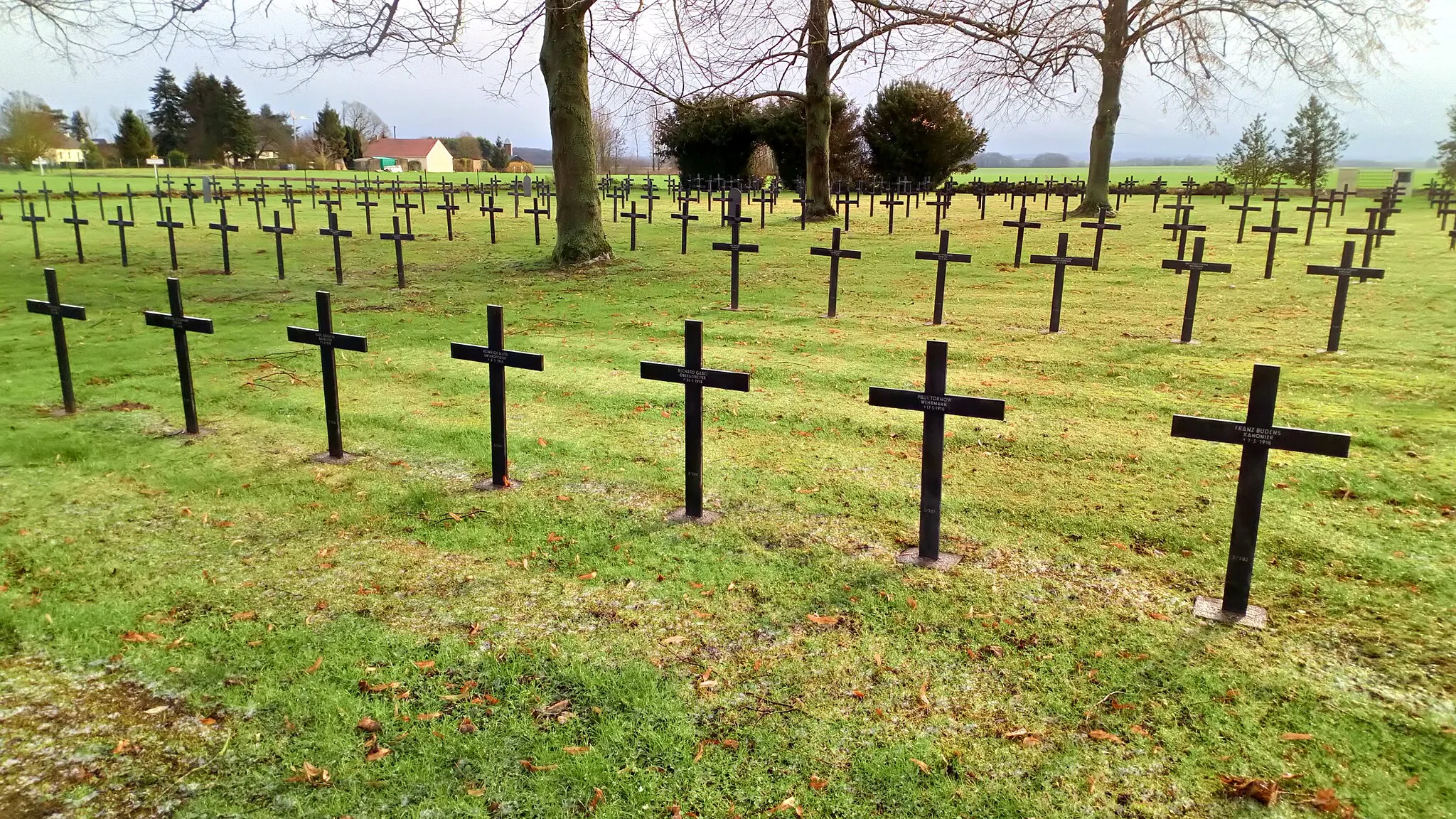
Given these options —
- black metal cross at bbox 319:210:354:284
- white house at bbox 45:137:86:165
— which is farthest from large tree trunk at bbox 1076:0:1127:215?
white house at bbox 45:137:86:165

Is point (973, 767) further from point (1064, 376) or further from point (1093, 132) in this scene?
point (1093, 132)

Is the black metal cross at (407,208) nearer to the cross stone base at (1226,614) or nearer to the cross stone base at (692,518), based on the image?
the cross stone base at (692,518)

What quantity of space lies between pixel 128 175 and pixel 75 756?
69607 mm

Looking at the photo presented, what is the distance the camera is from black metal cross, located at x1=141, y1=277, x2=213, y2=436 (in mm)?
6653

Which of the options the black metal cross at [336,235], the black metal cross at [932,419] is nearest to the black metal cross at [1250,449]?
the black metal cross at [932,419]

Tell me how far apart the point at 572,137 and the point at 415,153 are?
120 metres

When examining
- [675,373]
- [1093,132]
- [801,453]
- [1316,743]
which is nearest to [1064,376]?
[801,453]

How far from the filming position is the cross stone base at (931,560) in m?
4.74

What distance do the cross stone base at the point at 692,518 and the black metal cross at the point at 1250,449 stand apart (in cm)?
258

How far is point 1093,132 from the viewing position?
94.8 feet

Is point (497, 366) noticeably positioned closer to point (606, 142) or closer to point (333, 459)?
point (333, 459)

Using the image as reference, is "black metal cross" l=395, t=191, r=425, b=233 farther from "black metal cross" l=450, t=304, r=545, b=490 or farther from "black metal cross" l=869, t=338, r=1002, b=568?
"black metal cross" l=869, t=338, r=1002, b=568

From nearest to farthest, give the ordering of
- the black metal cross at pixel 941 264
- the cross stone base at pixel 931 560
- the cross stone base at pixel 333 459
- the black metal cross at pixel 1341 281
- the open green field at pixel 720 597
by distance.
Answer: the open green field at pixel 720 597 < the cross stone base at pixel 931 560 < the cross stone base at pixel 333 459 < the black metal cross at pixel 1341 281 < the black metal cross at pixel 941 264

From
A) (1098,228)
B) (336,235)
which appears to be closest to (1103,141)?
(1098,228)
